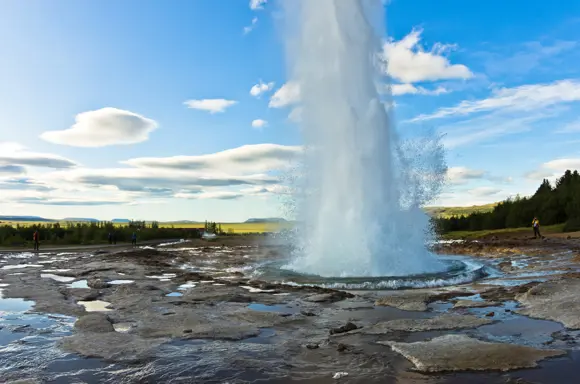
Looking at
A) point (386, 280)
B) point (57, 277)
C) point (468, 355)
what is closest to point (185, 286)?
point (57, 277)

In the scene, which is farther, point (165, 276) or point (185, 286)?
point (165, 276)

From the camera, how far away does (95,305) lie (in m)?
12.7

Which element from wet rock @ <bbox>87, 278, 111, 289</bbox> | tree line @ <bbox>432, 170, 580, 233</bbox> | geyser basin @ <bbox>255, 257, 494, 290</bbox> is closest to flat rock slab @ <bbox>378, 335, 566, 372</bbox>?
geyser basin @ <bbox>255, 257, 494, 290</bbox>

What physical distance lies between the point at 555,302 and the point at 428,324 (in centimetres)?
395

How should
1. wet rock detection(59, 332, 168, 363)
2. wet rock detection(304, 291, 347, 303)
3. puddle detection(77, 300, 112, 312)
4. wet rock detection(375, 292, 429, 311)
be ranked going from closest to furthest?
wet rock detection(59, 332, 168, 363), wet rock detection(375, 292, 429, 311), puddle detection(77, 300, 112, 312), wet rock detection(304, 291, 347, 303)

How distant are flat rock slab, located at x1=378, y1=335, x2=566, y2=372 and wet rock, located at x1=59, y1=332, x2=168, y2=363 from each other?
4.34 m

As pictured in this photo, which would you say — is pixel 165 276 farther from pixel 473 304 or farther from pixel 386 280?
pixel 473 304

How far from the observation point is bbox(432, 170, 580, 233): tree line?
5878cm

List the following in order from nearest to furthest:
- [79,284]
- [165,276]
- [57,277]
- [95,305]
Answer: [95,305] → [79,284] → [57,277] → [165,276]

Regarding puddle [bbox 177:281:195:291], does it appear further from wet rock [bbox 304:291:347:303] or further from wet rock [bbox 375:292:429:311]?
wet rock [bbox 375:292:429:311]

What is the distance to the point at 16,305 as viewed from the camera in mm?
12805

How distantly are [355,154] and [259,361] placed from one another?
14.6 meters

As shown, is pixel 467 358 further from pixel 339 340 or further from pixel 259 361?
pixel 259 361

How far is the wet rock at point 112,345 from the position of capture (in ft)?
25.1
